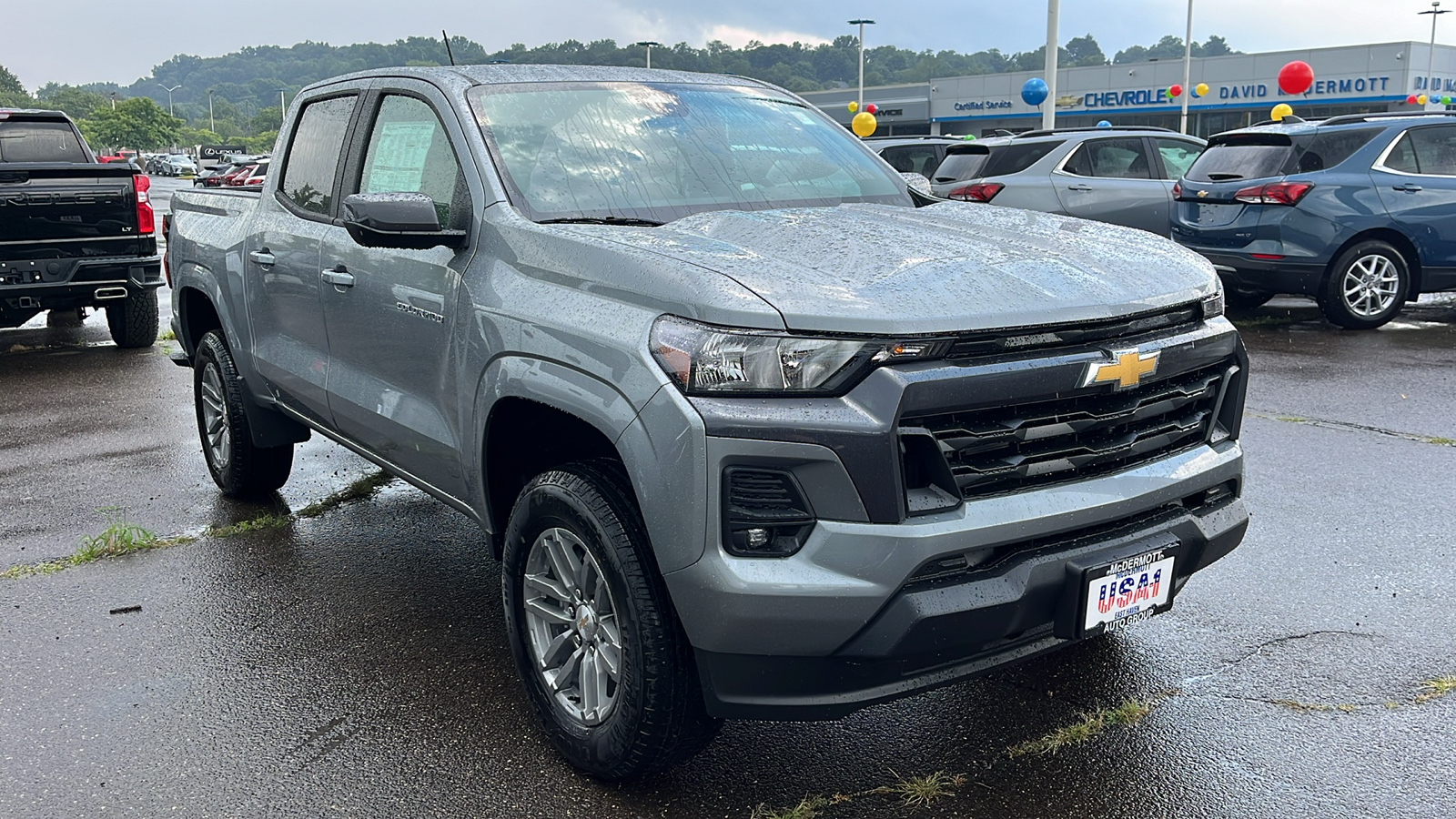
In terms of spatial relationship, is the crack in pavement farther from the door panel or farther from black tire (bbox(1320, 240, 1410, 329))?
the door panel

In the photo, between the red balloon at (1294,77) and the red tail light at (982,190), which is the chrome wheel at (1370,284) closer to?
the red tail light at (982,190)

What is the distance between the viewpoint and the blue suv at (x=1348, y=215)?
9.45 m

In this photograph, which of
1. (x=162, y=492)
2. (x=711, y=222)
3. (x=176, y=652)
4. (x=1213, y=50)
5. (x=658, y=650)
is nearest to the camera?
(x=658, y=650)

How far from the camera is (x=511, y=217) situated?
3.27 metres

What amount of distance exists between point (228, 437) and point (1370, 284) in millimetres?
8599

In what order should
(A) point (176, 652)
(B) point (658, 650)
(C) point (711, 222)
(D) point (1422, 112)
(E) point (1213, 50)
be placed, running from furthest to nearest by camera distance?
(E) point (1213, 50), (D) point (1422, 112), (A) point (176, 652), (C) point (711, 222), (B) point (658, 650)

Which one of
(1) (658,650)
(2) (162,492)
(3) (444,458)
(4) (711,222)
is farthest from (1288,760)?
(2) (162,492)

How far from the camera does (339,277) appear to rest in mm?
3979

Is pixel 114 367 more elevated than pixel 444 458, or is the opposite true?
pixel 444 458

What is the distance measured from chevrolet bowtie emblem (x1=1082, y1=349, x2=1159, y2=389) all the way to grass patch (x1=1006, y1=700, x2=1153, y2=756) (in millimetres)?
1006

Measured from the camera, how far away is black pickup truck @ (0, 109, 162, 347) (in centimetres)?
870

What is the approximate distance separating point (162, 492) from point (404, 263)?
9.12ft

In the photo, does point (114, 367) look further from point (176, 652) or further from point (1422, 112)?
point (1422, 112)

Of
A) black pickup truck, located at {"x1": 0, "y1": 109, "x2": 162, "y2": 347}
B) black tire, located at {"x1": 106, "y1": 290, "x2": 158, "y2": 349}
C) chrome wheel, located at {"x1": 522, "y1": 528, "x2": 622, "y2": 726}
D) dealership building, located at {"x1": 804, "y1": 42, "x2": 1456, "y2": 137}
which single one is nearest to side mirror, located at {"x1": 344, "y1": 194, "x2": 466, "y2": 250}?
chrome wheel, located at {"x1": 522, "y1": 528, "x2": 622, "y2": 726}
